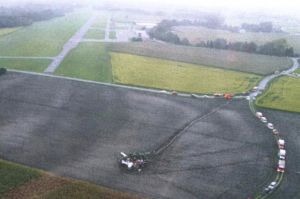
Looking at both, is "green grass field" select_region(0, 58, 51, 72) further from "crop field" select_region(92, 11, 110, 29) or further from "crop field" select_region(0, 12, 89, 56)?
"crop field" select_region(92, 11, 110, 29)

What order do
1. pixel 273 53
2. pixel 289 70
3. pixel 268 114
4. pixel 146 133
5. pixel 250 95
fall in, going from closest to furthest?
1. pixel 146 133
2. pixel 268 114
3. pixel 250 95
4. pixel 289 70
5. pixel 273 53

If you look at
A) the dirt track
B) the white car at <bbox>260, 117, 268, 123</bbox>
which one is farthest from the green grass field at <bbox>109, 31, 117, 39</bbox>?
the white car at <bbox>260, 117, 268, 123</bbox>

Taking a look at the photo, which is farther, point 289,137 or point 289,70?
point 289,70

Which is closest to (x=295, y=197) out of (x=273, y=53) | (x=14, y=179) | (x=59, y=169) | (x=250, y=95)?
(x=59, y=169)

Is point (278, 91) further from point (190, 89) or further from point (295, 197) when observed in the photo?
point (295, 197)

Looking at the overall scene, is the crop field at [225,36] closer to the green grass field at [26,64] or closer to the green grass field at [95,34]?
the green grass field at [95,34]

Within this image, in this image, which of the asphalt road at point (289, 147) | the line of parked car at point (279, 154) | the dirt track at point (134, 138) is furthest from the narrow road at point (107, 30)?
the line of parked car at point (279, 154)

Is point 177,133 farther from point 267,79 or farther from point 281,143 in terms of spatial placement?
point 267,79
